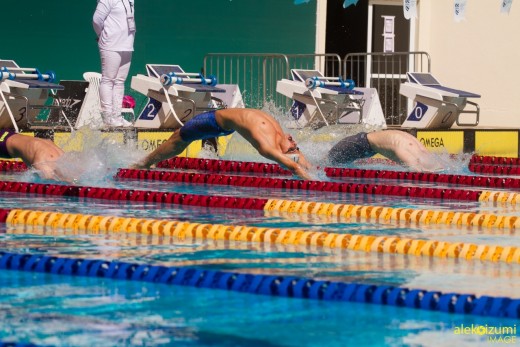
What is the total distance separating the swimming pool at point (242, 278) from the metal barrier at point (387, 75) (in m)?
8.90

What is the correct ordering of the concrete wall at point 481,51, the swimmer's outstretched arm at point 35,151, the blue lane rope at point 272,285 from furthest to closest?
the concrete wall at point 481,51
the swimmer's outstretched arm at point 35,151
the blue lane rope at point 272,285

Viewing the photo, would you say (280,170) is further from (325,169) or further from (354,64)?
(354,64)

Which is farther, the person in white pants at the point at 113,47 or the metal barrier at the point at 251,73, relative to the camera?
the metal barrier at the point at 251,73

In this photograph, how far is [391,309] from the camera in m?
4.10

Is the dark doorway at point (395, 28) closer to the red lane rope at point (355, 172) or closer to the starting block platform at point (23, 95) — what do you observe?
the starting block platform at point (23, 95)

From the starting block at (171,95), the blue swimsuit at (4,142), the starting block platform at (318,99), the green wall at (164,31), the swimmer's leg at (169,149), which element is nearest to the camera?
the blue swimsuit at (4,142)

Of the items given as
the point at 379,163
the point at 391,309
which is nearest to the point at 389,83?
the point at 379,163

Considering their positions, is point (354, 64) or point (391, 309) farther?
point (354, 64)

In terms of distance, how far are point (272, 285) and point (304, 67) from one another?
39.6 feet

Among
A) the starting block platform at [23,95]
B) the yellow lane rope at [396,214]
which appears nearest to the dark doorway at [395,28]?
the starting block platform at [23,95]

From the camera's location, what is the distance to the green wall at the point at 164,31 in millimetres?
13164

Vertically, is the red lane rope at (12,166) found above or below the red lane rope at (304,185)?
above

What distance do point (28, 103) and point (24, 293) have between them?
663cm

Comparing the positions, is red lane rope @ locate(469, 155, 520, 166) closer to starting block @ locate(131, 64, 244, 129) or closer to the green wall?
starting block @ locate(131, 64, 244, 129)
